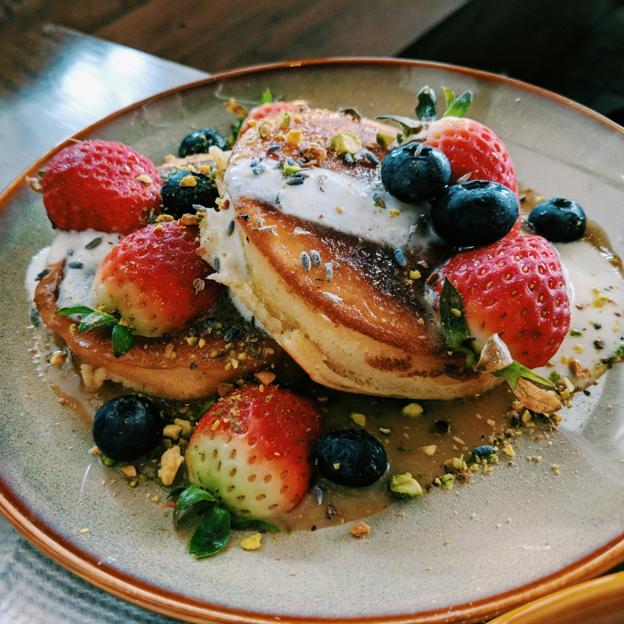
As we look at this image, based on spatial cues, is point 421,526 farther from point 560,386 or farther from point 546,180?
point 546,180

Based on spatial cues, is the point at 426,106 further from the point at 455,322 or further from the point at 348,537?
the point at 348,537

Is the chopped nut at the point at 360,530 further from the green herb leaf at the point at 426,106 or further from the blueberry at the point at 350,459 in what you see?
the green herb leaf at the point at 426,106

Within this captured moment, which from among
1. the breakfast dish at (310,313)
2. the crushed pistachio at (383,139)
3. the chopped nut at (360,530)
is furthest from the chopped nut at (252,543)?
the crushed pistachio at (383,139)

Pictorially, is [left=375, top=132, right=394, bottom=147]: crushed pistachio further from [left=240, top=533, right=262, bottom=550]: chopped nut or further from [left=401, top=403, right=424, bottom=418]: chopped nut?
[left=240, top=533, right=262, bottom=550]: chopped nut

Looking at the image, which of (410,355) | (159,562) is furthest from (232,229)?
(159,562)

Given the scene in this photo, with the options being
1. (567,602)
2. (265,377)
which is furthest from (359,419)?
(567,602)

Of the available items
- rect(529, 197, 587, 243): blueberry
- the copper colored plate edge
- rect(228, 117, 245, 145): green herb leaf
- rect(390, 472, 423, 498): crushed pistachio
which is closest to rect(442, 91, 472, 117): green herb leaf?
rect(529, 197, 587, 243): blueberry

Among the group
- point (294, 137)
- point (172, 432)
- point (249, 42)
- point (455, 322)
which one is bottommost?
point (249, 42)

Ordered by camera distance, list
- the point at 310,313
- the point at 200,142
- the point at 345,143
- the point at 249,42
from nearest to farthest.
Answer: the point at 310,313 < the point at 345,143 < the point at 200,142 < the point at 249,42
